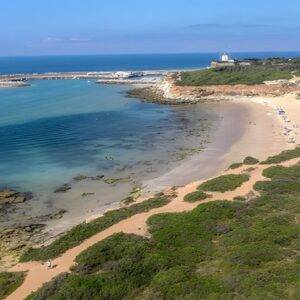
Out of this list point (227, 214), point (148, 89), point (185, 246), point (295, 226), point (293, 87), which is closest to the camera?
point (185, 246)

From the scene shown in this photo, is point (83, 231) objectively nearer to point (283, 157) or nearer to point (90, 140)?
point (283, 157)

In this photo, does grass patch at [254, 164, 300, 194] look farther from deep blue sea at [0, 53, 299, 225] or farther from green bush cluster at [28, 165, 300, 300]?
deep blue sea at [0, 53, 299, 225]

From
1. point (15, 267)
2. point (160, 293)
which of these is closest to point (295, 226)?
point (160, 293)

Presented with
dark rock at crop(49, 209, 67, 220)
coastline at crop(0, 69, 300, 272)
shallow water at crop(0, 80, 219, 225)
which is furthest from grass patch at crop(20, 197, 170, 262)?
shallow water at crop(0, 80, 219, 225)

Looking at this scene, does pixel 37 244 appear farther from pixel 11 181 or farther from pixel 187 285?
pixel 11 181

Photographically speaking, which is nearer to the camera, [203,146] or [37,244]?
[37,244]

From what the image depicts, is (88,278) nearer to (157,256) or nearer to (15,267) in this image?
(157,256)

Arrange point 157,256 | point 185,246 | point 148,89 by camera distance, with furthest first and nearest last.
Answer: point 148,89 < point 185,246 < point 157,256
